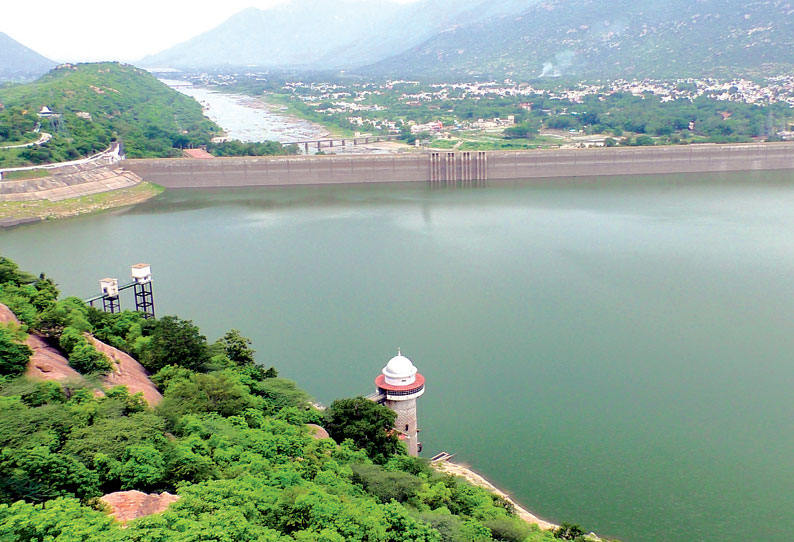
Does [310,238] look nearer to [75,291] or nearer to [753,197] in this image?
[75,291]

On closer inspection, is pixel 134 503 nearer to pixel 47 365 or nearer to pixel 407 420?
pixel 47 365

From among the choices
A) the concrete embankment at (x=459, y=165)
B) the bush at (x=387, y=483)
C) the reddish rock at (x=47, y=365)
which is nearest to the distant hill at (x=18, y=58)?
the concrete embankment at (x=459, y=165)

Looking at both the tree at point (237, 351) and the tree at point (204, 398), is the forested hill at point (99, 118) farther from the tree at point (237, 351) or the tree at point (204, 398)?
the tree at point (204, 398)

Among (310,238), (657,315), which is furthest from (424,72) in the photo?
(657,315)

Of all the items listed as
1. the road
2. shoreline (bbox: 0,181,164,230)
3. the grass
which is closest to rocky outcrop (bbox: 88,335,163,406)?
shoreline (bbox: 0,181,164,230)

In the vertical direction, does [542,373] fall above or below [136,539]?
below

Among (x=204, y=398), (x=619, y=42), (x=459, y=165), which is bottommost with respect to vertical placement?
(x=204, y=398)

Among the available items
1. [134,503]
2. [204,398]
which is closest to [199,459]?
[134,503]
